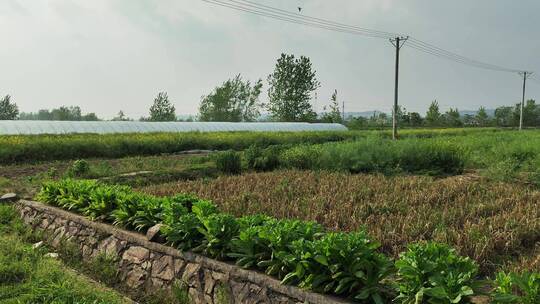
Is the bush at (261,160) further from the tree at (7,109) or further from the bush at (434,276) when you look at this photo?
the tree at (7,109)

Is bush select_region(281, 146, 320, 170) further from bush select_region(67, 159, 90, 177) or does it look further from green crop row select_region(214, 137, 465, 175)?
bush select_region(67, 159, 90, 177)

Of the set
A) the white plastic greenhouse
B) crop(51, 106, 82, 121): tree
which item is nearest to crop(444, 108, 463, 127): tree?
the white plastic greenhouse

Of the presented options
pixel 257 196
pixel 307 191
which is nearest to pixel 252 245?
pixel 257 196

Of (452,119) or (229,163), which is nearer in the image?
(229,163)

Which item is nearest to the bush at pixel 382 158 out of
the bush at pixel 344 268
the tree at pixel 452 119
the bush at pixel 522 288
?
the bush at pixel 344 268

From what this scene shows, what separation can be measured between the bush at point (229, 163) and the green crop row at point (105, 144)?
25.4ft

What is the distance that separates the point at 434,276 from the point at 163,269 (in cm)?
300

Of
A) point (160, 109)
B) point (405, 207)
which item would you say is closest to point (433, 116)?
point (160, 109)

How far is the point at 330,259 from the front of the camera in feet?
11.9

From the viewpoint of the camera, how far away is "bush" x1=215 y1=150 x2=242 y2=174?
12992mm

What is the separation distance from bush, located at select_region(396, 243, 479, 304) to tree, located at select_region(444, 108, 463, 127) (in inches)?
2603

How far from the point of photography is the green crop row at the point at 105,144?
54.4 feet

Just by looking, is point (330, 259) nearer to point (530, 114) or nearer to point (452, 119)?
point (452, 119)

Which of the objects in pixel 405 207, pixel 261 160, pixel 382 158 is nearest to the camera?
pixel 405 207
